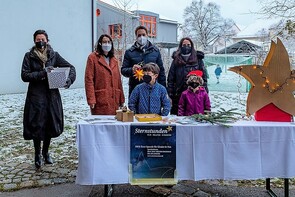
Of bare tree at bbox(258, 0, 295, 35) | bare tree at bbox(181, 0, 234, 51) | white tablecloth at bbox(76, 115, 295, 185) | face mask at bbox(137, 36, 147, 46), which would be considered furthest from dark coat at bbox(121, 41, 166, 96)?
bare tree at bbox(181, 0, 234, 51)

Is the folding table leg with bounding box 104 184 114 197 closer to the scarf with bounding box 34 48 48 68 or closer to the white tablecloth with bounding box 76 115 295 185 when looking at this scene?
the white tablecloth with bounding box 76 115 295 185

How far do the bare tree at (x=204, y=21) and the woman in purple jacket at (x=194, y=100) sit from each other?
36.8 m

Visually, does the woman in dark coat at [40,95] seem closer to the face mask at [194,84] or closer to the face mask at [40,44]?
the face mask at [40,44]

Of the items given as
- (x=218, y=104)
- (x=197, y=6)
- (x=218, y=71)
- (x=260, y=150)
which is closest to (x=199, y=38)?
(x=197, y=6)

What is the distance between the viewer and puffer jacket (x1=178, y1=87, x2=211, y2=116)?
3.94 metres

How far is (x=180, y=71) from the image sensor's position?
14.7 ft

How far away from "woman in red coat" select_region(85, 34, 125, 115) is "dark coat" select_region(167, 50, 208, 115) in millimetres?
782

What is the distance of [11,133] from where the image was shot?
661 cm

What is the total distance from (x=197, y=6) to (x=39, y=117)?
39163mm

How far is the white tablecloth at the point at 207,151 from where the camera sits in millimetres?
3223

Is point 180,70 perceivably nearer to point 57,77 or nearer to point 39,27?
point 57,77

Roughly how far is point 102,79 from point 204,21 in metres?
38.9

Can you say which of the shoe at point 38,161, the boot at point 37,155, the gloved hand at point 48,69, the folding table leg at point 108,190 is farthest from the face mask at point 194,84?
the shoe at point 38,161

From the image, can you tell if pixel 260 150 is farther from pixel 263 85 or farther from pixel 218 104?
pixel 218 104
